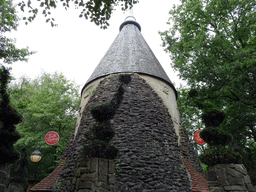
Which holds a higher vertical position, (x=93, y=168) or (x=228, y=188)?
(x=93, y=168)

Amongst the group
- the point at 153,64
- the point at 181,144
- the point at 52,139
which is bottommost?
the point at 181,144

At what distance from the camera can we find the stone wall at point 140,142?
6.97m

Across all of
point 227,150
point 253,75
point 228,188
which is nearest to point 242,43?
point 253,75

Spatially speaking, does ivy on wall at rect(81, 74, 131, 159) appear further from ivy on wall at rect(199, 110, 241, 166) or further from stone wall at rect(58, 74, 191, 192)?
ivy on wall at rect(199, 110, 241, 166)

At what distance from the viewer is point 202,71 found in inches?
428

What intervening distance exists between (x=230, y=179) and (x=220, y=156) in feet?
2.36

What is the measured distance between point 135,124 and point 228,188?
4019 millimetres

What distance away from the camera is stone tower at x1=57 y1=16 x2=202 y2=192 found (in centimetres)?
691

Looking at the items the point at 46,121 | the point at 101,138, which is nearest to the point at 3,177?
the point at 101,138

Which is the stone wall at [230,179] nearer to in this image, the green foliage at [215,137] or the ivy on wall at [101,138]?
the green foliage at [215,137]

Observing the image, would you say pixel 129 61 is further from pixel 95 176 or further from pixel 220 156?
pixel 95 176

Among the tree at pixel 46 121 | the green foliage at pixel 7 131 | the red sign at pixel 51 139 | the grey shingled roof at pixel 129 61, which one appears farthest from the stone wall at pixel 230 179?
the tree at pixel 46 121

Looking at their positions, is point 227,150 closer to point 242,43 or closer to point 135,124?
point 135,124

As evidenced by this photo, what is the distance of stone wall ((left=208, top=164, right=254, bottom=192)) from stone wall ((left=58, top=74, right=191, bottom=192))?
4.95 ft
